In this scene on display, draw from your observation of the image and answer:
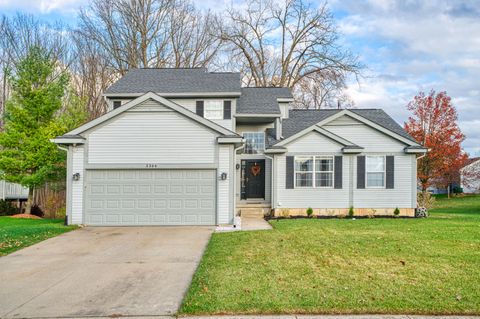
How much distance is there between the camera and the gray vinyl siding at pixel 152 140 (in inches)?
520

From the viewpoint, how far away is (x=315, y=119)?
1859 centimetres

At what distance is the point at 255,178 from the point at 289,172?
231 centimetres

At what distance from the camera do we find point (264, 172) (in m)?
17.4

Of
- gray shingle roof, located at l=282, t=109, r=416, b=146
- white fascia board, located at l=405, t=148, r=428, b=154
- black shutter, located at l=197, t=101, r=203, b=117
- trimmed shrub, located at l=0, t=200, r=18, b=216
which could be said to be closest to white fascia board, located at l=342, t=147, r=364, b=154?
white fascia board, located at l=405, t=148, r=428, b=154

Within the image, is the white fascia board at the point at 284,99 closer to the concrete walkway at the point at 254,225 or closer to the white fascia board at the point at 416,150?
the white fascia board at the point at 416,150

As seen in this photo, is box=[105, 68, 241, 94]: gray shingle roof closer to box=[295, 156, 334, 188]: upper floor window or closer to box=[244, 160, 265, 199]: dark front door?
box=[244, 160, 265, 199]: dark front door

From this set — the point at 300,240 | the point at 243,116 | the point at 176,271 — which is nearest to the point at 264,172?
the point at 243,116

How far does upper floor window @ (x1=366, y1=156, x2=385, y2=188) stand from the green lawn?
5734 mm

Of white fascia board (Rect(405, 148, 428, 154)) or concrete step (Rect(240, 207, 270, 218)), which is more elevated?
white fascia board (Rect(405, 148, 428, 154))

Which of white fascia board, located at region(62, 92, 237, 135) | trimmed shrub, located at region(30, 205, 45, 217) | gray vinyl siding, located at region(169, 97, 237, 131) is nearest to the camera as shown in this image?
white fascia board, located at region(62, 92, 237, 135)

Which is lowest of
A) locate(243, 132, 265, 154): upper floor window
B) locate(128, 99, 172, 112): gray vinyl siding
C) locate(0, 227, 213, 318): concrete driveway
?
locate(0, 227, 213, 318): concrete driveway

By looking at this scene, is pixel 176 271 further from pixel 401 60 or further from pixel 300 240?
pixel 401 60

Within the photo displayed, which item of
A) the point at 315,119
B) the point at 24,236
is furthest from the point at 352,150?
the point at 24,236

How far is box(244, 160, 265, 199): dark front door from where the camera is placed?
17391mm
